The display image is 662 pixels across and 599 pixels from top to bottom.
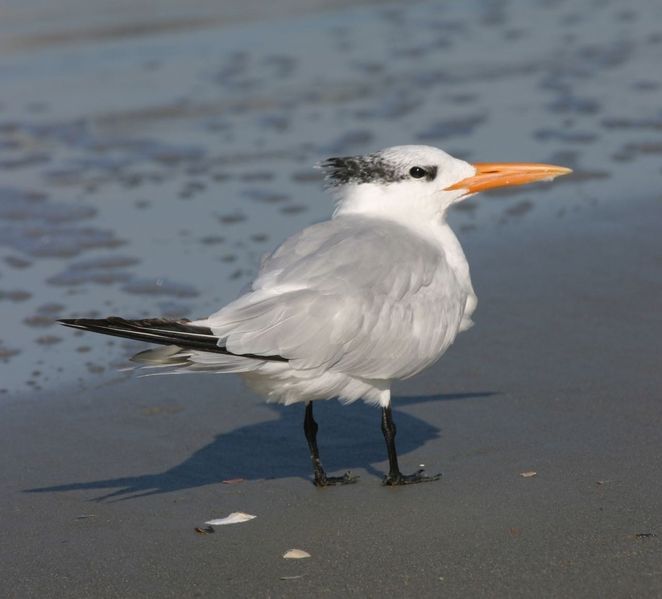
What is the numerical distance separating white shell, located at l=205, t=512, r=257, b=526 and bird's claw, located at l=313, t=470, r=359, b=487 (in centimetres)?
39

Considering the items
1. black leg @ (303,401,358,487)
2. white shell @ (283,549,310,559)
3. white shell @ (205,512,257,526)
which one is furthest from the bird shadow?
white shell @ (283,549,310,559)

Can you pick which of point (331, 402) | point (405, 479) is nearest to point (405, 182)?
point (331, 402)

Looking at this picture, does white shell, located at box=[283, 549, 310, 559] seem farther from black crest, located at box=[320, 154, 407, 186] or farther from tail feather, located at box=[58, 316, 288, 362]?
black crest, located at box=[320, 154, 407, 186]

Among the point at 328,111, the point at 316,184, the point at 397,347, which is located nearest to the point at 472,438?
the point at 397,347

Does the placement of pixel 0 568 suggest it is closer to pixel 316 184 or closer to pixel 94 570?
pixel 94 570

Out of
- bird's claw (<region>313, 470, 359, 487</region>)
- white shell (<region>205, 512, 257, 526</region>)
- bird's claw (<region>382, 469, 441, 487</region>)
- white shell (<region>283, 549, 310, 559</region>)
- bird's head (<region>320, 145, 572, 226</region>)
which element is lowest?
white shell (<region>283, 549, 310, 559</region>)

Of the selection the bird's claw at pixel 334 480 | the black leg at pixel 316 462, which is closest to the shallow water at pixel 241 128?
the black leg at pixel 316 462

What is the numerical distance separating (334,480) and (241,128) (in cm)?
605

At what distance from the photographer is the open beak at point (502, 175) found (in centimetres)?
509

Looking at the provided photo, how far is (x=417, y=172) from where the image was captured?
5027 mm

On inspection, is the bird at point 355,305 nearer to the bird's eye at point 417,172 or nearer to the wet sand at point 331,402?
the bird's eye at point 417,172

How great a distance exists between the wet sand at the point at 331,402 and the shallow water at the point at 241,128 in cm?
3

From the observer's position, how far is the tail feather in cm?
390

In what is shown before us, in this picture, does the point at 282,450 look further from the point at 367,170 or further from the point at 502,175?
the point at 502,175
